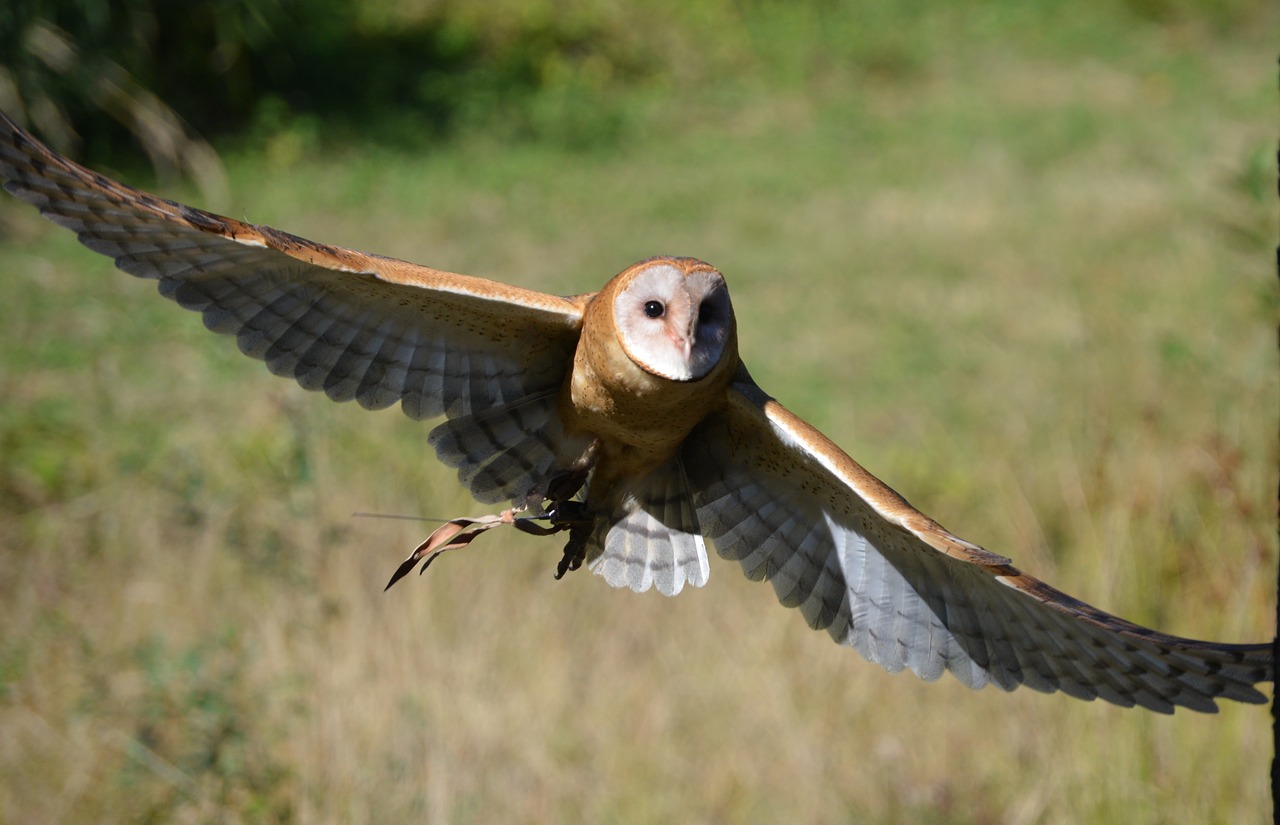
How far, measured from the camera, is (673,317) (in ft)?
8.02

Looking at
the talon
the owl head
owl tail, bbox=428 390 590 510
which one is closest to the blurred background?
owl tail, bbox=428 390 590 510

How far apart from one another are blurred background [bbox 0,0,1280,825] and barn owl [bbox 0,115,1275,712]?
1.26 m

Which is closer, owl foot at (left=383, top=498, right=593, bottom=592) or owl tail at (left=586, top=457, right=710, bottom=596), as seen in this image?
owl foot at (left=383, top=498, right=593, bottom=592)

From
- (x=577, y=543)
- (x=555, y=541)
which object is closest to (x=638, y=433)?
(x=577, y=543)

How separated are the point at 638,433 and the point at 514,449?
0.37 metres

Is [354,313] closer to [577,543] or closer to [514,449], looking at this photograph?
[514,449]

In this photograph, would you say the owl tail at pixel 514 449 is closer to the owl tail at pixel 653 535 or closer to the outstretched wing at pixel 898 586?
the owl tail at pixel 653 535

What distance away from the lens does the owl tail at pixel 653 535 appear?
2896 mm

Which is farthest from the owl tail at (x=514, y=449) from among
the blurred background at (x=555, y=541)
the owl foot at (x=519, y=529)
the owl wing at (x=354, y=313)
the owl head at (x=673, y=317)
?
the blurred background at (x=555, y=541)

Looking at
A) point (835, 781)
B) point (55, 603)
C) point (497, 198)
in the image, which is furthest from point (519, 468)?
point (497, 198)

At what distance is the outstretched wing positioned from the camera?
94.2 inches

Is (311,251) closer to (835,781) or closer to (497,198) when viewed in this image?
(835,781)

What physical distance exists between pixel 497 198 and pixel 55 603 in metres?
6.28

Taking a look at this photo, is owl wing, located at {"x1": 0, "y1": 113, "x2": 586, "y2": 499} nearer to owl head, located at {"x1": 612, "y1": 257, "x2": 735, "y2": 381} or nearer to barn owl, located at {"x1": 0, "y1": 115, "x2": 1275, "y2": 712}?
barn owl, located at {"x1": 0, "y1": 115, "x2": 1275, "y2": 712}
